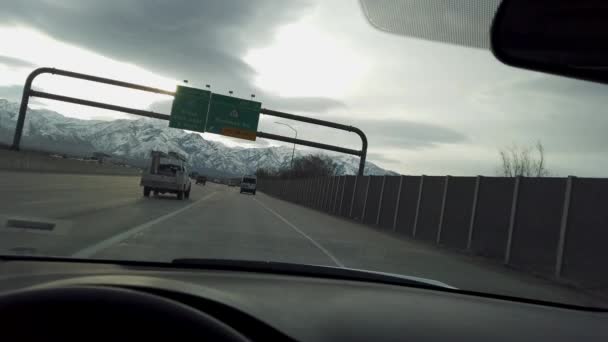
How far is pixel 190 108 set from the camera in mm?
39656

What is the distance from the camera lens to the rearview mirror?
2.57m

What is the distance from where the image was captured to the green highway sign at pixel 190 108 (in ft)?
130

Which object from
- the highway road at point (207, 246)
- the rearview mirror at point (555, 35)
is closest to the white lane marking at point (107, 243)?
the highway road at point (207, 246)

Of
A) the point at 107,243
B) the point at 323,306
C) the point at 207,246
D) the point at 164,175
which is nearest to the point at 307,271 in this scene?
the point at 323,306

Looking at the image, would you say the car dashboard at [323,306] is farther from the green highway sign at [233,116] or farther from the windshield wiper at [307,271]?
the green highway sign at [233,116]

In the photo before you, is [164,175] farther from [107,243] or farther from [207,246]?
[107,243]

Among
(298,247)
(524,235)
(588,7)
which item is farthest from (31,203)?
(588,7)

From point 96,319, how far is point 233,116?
38.6 m

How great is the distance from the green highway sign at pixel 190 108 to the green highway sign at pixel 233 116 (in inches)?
16.3

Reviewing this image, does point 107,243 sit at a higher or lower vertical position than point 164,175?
lower

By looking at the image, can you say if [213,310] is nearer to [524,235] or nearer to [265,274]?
[265,274]

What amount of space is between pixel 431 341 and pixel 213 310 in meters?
1.11

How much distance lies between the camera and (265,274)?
475 cm

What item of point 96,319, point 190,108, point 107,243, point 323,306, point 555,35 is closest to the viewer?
Result: point 96,319
